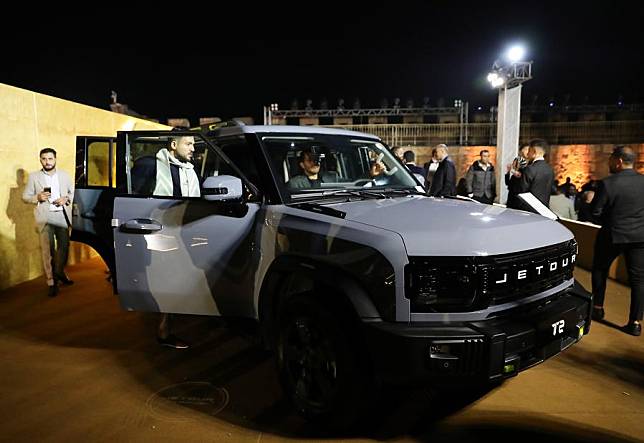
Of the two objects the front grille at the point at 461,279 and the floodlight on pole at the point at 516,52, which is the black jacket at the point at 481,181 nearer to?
the floodlight on pole at the point at 516,52

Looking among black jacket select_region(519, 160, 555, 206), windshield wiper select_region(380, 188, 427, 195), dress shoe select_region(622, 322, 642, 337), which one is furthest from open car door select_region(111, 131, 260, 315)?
black jacket select_region(519, 160, 555, 206)

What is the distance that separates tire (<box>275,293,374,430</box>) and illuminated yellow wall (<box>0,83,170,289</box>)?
5373mm

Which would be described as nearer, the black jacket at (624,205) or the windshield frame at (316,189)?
the windshield frame at (316,189)

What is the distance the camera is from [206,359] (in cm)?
430

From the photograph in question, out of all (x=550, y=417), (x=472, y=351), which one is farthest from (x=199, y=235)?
(x=550, y=417)

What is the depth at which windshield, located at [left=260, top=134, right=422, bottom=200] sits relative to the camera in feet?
12.0

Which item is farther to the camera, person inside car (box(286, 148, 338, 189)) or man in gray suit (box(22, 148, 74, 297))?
man in gray suit (box(22, 148, 74, 297))

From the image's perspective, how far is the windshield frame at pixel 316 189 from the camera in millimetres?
3512

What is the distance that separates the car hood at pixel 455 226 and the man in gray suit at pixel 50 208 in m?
4.77

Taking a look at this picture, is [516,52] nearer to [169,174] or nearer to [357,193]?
[357,193]

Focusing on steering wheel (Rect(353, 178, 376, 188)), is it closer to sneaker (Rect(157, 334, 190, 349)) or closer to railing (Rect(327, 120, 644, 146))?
sneaker (Rect(157, 334, 190, 349))

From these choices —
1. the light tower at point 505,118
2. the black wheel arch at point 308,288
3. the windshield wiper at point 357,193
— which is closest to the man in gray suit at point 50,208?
the black wheel arch at point 308,288

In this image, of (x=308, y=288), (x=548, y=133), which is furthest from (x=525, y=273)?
(x=548, y=133)

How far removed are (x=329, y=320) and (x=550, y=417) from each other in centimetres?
175
